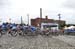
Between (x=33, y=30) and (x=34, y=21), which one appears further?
(x=34, y=21)

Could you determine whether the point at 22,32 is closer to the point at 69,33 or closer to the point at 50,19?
the point at 69,33

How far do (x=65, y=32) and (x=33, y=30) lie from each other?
10703mm

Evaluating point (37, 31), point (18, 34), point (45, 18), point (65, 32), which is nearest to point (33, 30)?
point (37, 31)

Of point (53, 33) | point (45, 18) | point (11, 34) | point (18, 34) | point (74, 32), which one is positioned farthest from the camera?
point (45, 18)

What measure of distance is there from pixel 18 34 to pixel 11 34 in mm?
2319

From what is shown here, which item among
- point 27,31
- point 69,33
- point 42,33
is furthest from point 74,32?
point 27,31

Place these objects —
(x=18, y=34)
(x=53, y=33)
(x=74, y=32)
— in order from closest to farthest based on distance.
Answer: (x=18, y=34), (x=53, y=33), (x=74, y=32)

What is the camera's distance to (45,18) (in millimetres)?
95625

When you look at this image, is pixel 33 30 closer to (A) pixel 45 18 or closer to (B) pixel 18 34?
(B) pixel 18 34

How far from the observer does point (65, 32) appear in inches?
1832

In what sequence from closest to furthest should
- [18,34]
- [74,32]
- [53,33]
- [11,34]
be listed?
[11,34], [18,34], [53,33], [74,32]

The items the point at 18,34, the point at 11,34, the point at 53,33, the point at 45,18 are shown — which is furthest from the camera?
the point at 45,18

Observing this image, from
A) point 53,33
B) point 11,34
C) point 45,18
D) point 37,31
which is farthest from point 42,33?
point 45,18

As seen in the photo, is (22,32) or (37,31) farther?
(37,31)
